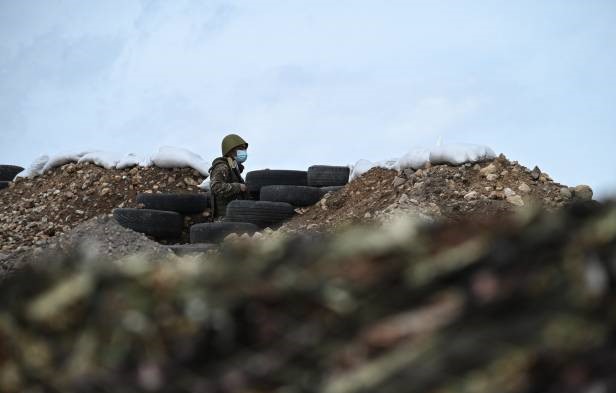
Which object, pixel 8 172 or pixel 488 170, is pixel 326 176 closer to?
pixel 488 170

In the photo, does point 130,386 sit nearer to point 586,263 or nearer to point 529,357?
point 529,357

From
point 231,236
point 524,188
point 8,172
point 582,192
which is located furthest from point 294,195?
point 8,172

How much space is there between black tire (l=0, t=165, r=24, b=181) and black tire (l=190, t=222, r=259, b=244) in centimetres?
889

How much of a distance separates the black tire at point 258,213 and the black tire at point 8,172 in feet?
28.5

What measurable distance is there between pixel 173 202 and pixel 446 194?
4.58m

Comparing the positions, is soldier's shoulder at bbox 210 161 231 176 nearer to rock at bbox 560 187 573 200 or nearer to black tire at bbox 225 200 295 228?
black tire at bbox 225 200 295 228

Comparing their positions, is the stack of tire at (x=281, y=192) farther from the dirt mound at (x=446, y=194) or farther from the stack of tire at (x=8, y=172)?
the stack of tire at (x=8, y=172)

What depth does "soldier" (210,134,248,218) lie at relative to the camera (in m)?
11.8

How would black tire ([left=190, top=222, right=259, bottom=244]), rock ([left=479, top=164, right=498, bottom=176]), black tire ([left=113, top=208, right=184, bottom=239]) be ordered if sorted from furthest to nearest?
black tire ([left=113, top=208, right=184, bottom=239]) < rock ([left=479, top=164, right=498, bottom=176]) < black tire ([left=190, top=222, right=259, bottom=244])

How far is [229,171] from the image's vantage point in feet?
39.4

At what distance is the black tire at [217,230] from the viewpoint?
10.4m

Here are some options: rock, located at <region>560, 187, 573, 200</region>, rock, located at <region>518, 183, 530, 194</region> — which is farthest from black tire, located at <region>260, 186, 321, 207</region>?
rock, located at <region>560, 187, 573, 200</region>

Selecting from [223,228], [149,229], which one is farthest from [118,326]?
[149,229]

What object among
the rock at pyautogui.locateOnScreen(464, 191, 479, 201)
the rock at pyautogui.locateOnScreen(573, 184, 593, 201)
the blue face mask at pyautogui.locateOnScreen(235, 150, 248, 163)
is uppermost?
the blue face mask at pyautogui.locateOnScreen(235, 150, 248, 163)
